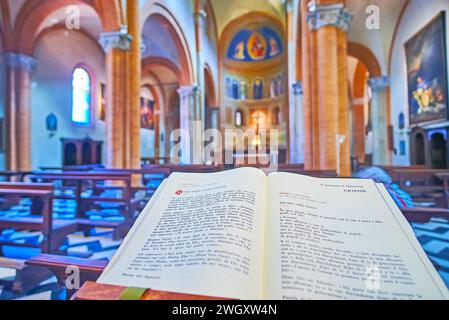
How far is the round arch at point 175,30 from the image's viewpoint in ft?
30.3

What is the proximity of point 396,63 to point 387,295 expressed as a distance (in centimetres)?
1480

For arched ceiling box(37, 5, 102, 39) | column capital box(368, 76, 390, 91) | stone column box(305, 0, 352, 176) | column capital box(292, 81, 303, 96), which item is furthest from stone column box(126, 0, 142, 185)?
column capital box(368, 76, 390, 91)

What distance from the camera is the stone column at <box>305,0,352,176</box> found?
6051 millimetres

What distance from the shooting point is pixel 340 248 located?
0.80 metres

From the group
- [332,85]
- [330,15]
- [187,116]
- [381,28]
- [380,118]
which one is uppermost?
[381,28]

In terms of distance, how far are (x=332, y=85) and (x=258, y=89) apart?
1853cm

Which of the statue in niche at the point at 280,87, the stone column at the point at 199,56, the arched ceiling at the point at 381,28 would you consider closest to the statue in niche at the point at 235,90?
the statue in niche at the point at 280,87

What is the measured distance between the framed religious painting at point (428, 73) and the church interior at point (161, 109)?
0.06 metres

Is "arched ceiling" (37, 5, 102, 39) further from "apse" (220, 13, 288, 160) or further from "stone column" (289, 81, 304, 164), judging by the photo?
"apse" (220, 13, 288, 160)

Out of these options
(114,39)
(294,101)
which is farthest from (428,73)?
(114,39)

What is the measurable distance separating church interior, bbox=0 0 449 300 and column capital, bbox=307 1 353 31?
0.03 m

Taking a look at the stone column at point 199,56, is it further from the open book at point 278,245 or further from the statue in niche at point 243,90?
the open book at point 278,245

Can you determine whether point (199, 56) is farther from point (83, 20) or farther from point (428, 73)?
point (428, 73)
